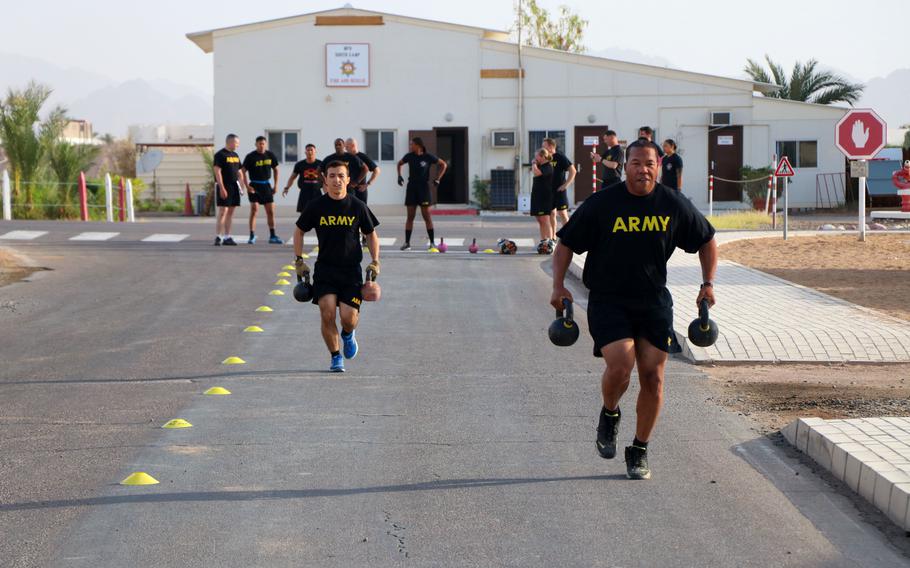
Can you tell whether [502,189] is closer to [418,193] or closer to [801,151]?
[801,151]

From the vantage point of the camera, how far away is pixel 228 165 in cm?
2138

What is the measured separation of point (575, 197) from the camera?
39375 millimetres

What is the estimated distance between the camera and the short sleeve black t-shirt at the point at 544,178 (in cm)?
2003

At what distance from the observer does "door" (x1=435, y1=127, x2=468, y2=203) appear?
130 ft

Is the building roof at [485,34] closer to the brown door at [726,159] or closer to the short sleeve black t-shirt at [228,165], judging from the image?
the brown door at [726,159]

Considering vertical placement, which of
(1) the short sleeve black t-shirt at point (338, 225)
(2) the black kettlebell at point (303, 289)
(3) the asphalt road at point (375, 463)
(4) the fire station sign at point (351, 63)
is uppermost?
(4) the fire station sign at point (351, 63)

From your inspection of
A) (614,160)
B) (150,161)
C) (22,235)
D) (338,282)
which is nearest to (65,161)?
(150,161)

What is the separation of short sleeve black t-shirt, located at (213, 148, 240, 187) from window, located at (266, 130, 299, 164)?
18.4 metres

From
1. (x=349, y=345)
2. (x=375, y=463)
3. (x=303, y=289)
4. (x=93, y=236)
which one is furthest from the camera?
(x=93, y=236)

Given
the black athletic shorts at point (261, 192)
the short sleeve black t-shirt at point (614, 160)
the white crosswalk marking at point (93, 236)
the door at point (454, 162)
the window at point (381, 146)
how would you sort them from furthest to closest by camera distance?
the door at point (454, 162), the window at point (381, 146), the white crosswalk marking at point (93, 236), the black athletic shorts at point (261, 192), the short sleeve black t-shirt at point (614, 160)

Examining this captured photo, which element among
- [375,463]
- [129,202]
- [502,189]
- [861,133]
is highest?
[861,133]

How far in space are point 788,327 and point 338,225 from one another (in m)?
4.66

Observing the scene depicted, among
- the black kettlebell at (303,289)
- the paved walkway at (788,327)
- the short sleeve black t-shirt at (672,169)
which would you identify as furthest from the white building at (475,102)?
the black kettlebell at (303,289)

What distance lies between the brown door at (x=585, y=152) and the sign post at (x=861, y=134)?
58.2 feet
